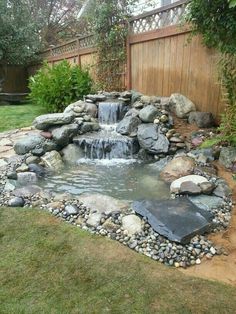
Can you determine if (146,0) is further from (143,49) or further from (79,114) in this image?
(79,114)

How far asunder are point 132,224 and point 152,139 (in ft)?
7.87

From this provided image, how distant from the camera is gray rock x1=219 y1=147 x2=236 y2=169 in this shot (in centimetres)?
395

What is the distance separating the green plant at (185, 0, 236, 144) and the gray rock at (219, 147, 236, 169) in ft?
0.50

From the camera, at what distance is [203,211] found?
301cm

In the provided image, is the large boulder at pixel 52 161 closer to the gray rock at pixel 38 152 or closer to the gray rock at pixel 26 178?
the gray rock at pixel 38 152

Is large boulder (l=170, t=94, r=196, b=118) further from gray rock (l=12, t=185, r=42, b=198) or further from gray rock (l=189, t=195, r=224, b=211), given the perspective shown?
gray rock (l=12, t=185, r=42, b=198)

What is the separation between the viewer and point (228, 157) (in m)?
4.00

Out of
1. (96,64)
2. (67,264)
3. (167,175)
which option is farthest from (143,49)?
(67,264)

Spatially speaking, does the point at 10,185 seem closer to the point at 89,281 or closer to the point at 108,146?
the point at 108,146

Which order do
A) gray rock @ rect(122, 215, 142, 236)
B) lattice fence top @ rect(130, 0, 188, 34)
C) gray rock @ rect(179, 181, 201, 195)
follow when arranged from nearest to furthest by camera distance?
1. gray rock @ rect(122, 215, 142, 236)
2. gray rock @ rect(179, 181, 201, 195)
3. lattice fence top @ rect(130, 0, 188, 34)

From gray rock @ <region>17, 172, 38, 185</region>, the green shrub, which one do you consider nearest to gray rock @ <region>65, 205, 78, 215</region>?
gray rock @ <region>17, 172, 38, 185</region>

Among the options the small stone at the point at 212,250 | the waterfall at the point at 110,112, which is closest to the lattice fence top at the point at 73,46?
the waterfall at the point at 110,112

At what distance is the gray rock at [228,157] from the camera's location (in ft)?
12.9

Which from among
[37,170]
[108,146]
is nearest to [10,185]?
[37,170]
